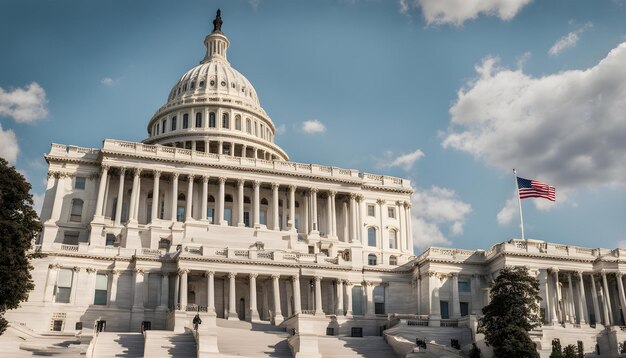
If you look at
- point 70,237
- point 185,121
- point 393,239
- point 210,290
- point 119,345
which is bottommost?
point 119,345

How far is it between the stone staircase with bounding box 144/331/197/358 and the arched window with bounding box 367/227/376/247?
4776cm

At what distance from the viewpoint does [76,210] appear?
9312cm

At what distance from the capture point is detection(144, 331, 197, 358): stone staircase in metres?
55.3

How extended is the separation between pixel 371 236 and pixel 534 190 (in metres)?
28.6

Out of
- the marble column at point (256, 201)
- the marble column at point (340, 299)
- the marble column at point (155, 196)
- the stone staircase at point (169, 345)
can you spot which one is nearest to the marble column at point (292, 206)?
the marble column at point (256, 201)

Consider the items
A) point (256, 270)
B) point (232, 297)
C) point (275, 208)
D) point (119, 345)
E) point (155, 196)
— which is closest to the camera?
point (119, 345)

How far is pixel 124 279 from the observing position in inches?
3039

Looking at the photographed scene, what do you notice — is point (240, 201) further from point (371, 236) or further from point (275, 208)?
point (371, 236)

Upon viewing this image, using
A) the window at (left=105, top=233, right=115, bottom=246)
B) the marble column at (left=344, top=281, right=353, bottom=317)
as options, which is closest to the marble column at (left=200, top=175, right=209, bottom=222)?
the window at (left=105, top=233, right=115, bottom=246)

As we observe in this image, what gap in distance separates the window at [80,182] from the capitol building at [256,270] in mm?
142

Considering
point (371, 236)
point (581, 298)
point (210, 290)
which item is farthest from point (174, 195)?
point (581, 298)

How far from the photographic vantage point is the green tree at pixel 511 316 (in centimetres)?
Answer: 5894

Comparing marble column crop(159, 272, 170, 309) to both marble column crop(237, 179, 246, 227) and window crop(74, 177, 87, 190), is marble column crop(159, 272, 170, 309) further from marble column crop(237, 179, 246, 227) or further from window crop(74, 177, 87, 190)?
window crop(74, 177, 87, 190)

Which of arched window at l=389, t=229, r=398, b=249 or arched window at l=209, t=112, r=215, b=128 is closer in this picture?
arched window at l=389, t=229, r=398, b=249
